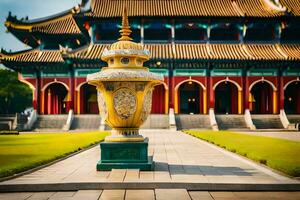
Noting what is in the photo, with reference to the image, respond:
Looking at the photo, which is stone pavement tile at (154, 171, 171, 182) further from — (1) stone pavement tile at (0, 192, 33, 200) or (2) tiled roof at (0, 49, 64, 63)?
(2) tiled roof at (0, 49, 64, 63)

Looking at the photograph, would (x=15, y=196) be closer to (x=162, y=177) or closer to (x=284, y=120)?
(x=162, y=177)

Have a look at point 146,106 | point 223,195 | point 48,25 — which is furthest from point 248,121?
point 223,195

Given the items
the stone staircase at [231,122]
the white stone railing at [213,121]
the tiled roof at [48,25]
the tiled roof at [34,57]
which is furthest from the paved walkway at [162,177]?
the tiled roof at [48,25]

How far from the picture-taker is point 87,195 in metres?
6.75

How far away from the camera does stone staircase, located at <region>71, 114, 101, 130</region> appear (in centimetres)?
3089

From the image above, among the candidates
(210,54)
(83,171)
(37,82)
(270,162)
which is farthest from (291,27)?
(83,171)

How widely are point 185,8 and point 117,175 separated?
2983cm

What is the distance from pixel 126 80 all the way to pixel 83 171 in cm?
233

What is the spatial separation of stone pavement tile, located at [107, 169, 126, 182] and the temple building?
22.8 m

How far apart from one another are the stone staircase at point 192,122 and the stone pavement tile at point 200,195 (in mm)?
23265

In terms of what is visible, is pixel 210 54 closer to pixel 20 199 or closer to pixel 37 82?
pixel 37 82

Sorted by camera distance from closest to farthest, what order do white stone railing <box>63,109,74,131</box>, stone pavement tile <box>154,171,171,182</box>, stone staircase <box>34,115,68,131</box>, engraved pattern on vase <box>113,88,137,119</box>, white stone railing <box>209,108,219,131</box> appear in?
1. stone pavement tile <box>154,171,171,182</box>
2. engraved pattern on vase <box>113,88,137,119</box>
3. white stone railing <box>209,108,219,131</box>
4. white stone railing <box>63,109,74,131</box>
5. stone staircase <box>34,115,68,131</box>

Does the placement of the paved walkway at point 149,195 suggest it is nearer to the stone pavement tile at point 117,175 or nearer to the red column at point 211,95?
the stone pavement tile at point 117,175

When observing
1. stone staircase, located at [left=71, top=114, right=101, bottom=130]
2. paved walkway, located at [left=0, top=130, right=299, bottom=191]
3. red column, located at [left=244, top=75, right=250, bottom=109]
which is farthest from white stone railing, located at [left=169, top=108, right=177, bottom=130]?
paved walkway, located at [left=0, top=130, right=299, bottom=191]
